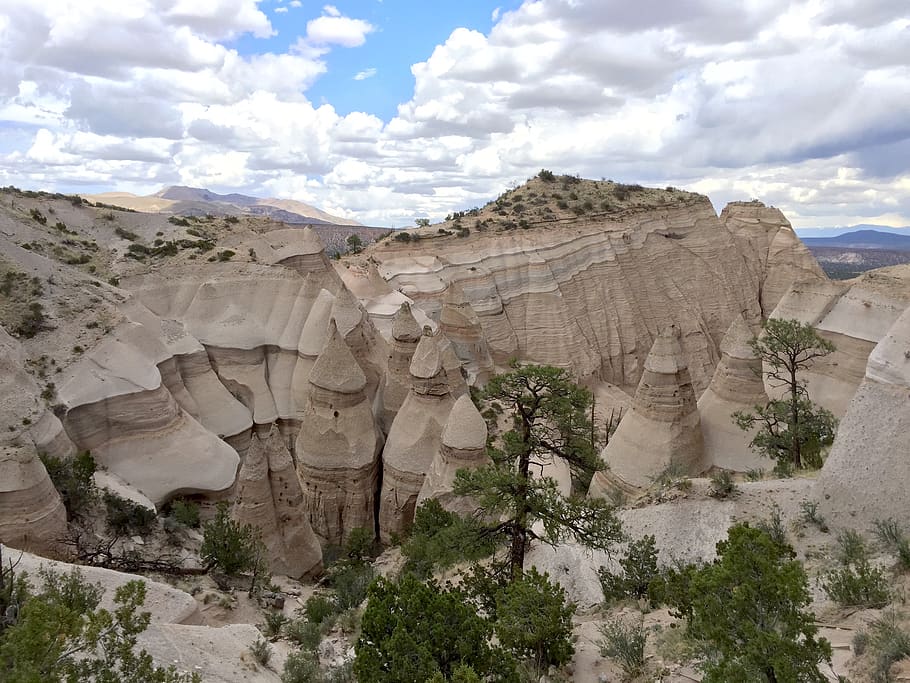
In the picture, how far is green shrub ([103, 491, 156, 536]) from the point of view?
14055mm

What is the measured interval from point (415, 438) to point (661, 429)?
24.1ft

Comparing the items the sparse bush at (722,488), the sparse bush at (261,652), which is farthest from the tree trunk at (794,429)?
the sparse bush at (261,652)

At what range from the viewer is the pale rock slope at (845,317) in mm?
23203

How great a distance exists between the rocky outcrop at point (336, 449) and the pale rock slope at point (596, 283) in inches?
→ 329

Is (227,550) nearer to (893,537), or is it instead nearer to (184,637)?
(184,637)

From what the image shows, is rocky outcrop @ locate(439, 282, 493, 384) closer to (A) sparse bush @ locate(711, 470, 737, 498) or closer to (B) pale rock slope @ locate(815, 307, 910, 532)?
(A) sparse bush @ locate(711, 470, 737, 498)

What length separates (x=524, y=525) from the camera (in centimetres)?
915

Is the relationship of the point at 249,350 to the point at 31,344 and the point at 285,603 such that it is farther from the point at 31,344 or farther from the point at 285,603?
the point at 285,603

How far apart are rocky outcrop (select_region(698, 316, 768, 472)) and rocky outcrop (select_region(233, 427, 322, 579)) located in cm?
1186

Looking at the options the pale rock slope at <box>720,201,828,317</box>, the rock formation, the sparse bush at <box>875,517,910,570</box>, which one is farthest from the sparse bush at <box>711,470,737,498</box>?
the pale rock slope at <box>720,201,828,317</box>

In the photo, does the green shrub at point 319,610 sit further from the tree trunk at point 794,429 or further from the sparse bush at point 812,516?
the tree trunk at point 794,429

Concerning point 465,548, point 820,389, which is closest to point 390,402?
point 465,548

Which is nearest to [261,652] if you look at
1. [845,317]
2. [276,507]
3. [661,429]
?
[276,507]

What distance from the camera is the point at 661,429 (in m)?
17.1
